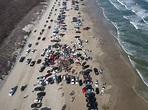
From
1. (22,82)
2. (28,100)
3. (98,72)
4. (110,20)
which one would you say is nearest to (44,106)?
(28,100)

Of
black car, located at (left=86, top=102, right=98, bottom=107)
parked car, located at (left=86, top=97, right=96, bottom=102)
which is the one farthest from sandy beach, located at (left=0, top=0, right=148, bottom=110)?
parked car, located at (left=86, top=97, right=96, bottom=102)

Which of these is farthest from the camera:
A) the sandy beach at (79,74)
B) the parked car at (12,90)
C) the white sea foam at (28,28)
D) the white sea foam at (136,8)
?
the white sea foam at (136,8)

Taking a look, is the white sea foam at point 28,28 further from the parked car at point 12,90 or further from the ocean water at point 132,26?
the parked car at point 12,90

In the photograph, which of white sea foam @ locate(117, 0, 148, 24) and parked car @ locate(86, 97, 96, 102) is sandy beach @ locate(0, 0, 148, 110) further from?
white sea foam @ locate(117, 0, 148, 24)

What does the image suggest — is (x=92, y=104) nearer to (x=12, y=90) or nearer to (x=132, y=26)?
(x=12, y=90)

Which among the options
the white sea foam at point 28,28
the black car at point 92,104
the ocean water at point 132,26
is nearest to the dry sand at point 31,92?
the black car at point 92,104

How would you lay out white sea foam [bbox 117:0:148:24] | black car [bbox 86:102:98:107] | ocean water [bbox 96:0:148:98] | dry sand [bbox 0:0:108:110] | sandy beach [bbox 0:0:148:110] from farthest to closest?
1. white sea foam [bbox 117:0:148:24]
2. ocean water [bbox 96:0:148:98]
3. sandy beach [bbox 0:0:148:110]
4. dry sand [bbox 0:0:108:110]
5. black car [bbox 86:102:98:107]

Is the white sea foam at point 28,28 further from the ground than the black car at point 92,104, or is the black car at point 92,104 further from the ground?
the black car at point 92,104
